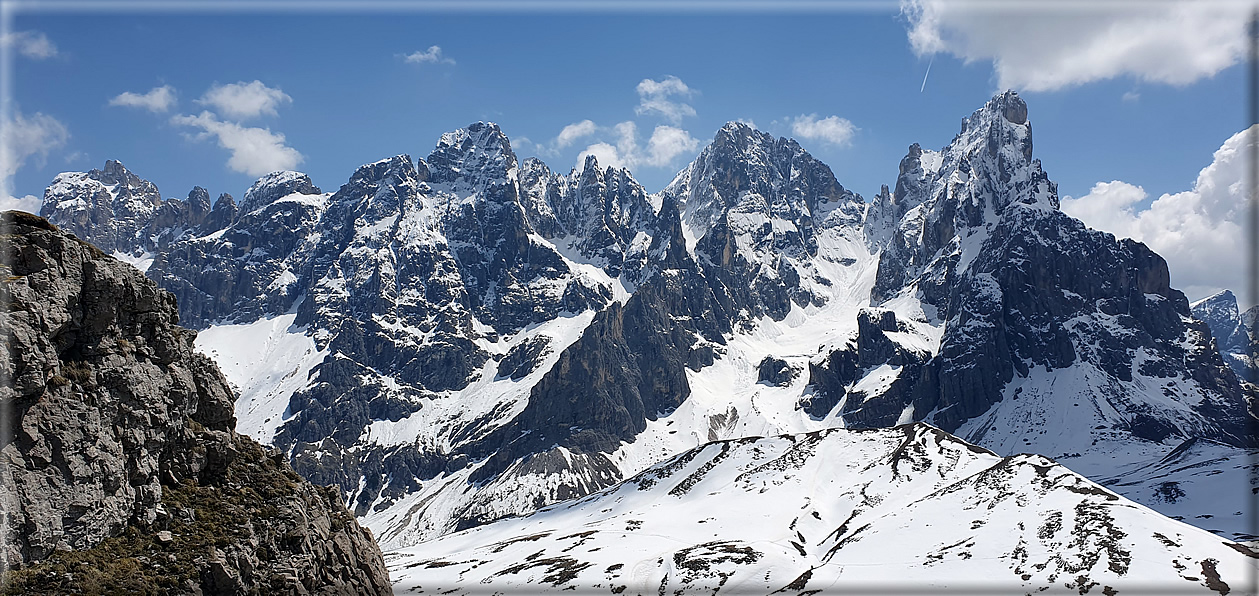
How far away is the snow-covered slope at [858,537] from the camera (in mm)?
99625

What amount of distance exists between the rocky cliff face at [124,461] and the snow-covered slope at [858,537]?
7787cm

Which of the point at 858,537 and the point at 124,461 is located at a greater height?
the point at 124,461

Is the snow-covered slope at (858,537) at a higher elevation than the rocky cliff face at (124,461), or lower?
lower

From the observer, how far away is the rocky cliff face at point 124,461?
132ft

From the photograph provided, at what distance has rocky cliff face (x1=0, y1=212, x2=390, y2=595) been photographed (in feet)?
132

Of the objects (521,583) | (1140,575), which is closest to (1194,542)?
(1140,575)

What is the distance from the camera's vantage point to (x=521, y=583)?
131750 mm

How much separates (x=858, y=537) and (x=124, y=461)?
114 m

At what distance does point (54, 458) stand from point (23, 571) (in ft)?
19.9

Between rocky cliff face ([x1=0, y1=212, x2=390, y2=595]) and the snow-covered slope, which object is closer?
rocky cliff face ([x1=0, y1=212, x2=390, y2=595])

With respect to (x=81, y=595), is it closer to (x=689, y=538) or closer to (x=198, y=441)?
(x=198, y=441)

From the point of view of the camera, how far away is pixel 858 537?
5187 inches

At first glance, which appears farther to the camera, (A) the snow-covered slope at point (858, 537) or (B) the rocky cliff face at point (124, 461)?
(A) the snow-covered slope at point (858, 537)

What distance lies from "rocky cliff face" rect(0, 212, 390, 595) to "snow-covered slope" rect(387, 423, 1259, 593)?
3066 inches
